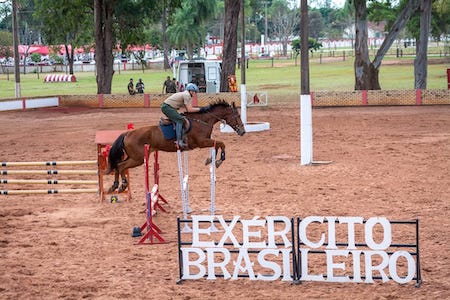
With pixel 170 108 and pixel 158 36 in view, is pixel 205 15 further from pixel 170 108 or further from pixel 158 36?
pixel 170 108

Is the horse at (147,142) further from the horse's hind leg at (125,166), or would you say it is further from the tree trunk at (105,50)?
the tree trunk at (105,50)

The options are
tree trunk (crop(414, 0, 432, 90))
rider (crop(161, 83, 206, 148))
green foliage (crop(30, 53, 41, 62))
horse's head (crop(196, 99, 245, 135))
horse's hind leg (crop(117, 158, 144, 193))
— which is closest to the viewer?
rider (crop(161, 83, 206, 148))

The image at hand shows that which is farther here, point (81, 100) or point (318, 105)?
point (81, 100)

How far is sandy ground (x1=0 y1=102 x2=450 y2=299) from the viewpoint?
36.1 feet

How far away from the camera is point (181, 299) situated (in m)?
10.5

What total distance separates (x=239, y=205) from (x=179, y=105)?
232 cm

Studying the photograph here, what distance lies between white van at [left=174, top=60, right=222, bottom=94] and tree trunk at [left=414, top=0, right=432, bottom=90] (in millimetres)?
11316

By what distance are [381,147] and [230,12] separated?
2313 cm

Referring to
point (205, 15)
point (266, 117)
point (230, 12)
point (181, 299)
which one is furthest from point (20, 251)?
point (205, 15)

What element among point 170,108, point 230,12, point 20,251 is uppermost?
point 230,12

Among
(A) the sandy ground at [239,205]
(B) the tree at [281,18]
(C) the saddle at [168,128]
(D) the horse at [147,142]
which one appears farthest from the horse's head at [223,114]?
(B) the tree at [281,18]

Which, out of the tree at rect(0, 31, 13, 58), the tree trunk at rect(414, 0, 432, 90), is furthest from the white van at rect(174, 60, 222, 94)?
the tree at rect(0, 31, 13, 58)

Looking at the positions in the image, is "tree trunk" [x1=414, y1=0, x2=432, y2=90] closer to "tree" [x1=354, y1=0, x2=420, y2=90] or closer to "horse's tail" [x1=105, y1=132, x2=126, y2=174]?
"tree" [x1=354, y1=0, x2=420, y2=90]

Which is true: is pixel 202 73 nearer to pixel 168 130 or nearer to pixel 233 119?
pixel 233 119
